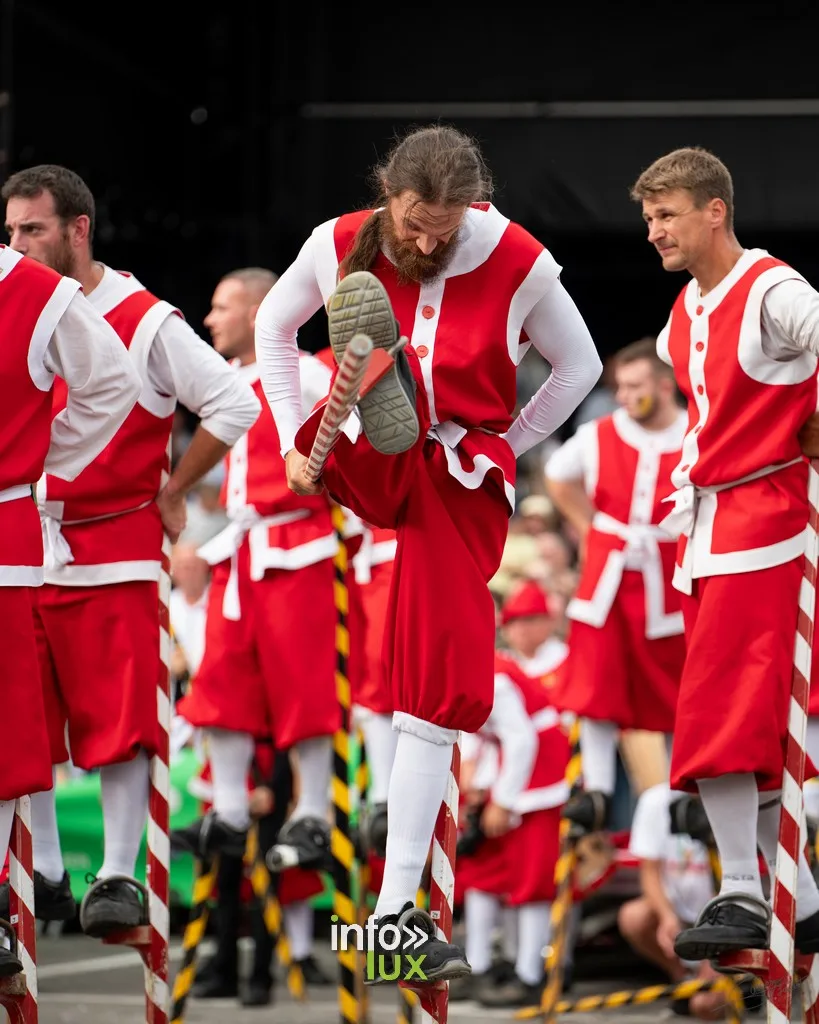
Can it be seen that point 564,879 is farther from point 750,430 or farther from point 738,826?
point 750,430

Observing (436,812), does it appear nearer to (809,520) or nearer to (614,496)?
(809,520)

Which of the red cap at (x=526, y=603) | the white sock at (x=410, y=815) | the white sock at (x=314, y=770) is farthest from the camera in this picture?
the red cap at (x=526, y=603)

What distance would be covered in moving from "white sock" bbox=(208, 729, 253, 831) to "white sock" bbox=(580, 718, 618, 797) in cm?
130

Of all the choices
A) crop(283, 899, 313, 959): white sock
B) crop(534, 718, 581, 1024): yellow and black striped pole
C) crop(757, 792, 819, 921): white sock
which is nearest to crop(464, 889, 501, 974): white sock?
crop(283, 899, 313, 959): white sock

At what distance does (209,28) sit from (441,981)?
9.37 meters

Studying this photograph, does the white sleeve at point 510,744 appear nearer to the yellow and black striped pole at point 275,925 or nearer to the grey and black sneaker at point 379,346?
the yellow and black striped pole at point 275,925

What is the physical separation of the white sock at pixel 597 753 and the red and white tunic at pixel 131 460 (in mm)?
2317

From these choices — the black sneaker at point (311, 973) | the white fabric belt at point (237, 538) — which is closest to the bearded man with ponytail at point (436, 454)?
the white fabric belt at point (237, 538)

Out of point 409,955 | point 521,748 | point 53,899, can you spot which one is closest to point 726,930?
point 409,955

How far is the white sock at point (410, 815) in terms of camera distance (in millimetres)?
4320

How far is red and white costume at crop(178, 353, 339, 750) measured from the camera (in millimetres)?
6609

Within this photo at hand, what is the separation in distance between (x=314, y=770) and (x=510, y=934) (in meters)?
1.97

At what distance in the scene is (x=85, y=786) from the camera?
929cm

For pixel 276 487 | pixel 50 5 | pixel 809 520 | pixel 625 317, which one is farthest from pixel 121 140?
pixel 809 520
